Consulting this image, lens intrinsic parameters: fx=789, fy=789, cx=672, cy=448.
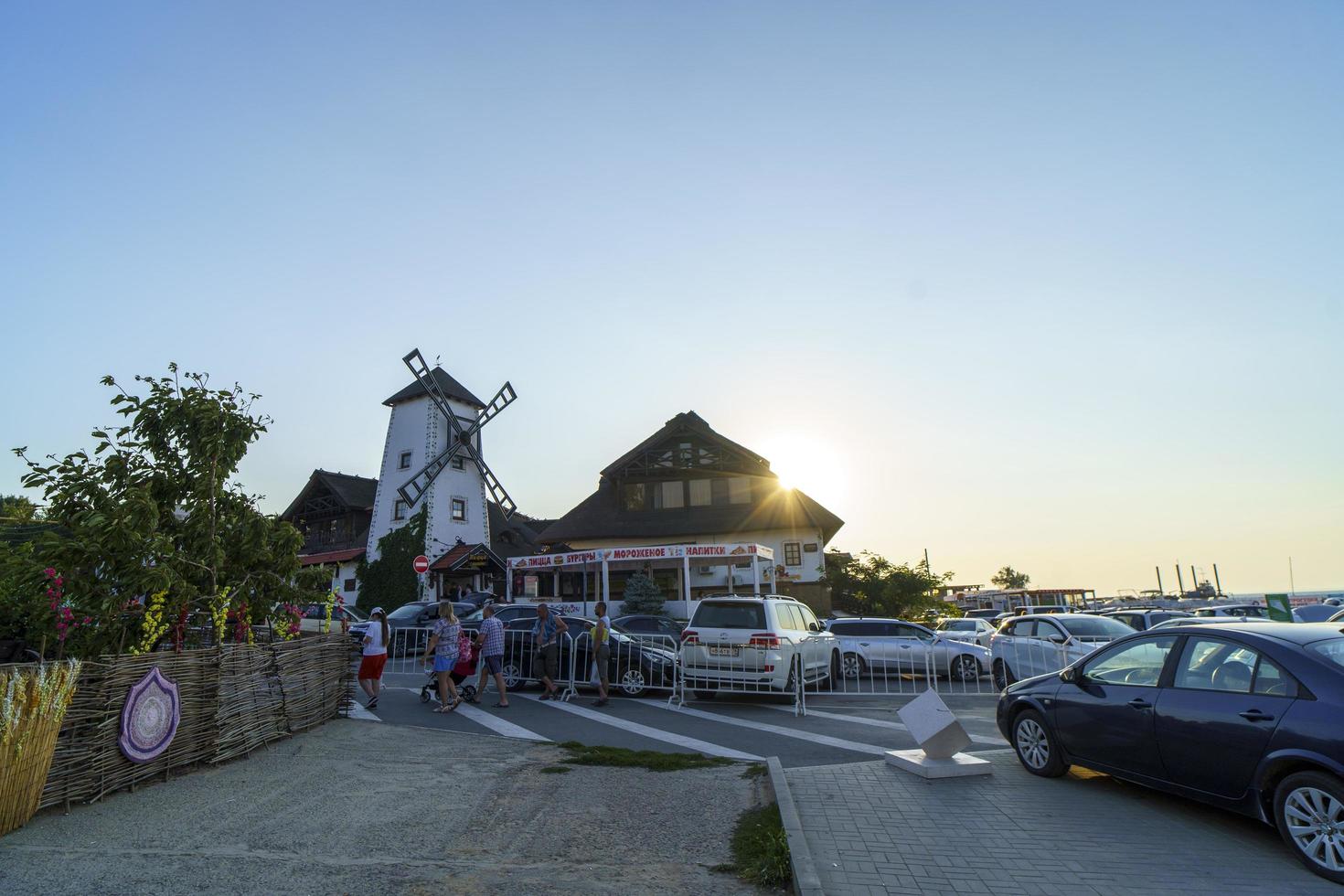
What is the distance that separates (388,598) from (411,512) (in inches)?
178

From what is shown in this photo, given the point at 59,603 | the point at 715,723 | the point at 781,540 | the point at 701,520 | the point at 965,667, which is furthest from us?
the point at 701,520

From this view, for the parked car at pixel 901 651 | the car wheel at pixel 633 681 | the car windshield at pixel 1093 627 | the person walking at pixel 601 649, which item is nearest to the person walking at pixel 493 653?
the person walking at pixel 601 649

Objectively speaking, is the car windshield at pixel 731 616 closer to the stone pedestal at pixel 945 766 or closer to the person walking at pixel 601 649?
the person walking at pixel 601 649

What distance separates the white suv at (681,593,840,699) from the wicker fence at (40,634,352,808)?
18.8ft

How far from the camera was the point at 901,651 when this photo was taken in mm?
17844

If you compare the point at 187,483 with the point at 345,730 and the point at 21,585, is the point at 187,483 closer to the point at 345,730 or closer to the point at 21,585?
the point at 21,585

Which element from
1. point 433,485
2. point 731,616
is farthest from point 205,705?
point 433,485

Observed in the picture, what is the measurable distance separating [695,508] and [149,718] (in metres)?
31.7

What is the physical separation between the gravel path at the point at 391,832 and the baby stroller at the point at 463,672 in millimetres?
4672

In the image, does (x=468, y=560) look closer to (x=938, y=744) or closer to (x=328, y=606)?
(x=328, y=606)

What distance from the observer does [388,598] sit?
39.1 m

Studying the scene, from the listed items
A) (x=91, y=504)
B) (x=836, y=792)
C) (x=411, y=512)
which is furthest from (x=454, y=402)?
(x=836, y=792)

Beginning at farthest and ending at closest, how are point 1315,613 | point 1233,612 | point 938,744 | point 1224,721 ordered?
point 1233,612, point 1315,613, point 938,744, point 1224,721

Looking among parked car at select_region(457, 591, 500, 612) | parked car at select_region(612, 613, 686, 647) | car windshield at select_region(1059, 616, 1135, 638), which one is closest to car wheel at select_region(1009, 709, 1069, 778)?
car windshield at select_region(1059, 616, 1135, 638)
